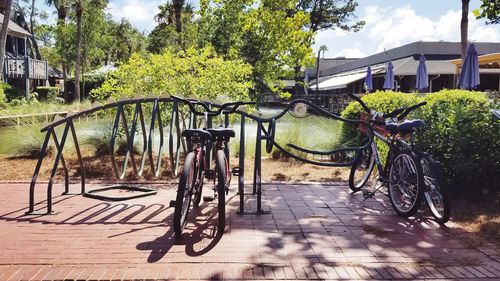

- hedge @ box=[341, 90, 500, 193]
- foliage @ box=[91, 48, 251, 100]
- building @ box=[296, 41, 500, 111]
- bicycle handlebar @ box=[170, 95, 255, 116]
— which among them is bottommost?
hedge @ box=[341, 90, 500, 193]

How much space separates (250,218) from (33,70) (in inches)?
1201

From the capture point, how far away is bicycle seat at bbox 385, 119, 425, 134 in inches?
196

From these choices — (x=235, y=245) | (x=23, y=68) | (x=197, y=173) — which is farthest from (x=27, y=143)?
(x=23, y=68)

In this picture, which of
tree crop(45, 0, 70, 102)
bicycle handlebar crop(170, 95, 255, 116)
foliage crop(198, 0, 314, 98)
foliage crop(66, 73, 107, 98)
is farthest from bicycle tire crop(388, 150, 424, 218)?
foliage crop(66, 73, 107, 98)

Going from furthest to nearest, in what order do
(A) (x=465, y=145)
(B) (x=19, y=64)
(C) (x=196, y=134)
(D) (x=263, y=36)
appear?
(B) (x=19, y=64)
(D) (x=263, y=36)
(A) (x=465, y=145)
(C) (x=196, y=134)

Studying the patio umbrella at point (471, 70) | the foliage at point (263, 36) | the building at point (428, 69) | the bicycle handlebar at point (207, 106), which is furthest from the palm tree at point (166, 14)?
the bicycle handlebar at point (207, 106)

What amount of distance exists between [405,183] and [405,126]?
624 mm

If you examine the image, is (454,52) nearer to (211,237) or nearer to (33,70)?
(33,70)

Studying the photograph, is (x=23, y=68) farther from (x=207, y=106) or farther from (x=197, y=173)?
(x=197, y=173)

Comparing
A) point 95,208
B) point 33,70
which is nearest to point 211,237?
point 95,208

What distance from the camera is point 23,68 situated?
97.2 feet

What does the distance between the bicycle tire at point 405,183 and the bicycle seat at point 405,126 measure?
260mm

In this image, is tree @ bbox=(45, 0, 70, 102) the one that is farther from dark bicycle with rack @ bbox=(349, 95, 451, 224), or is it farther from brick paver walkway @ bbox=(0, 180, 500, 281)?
dark bicycle with rack @ bbox=(349, 95, 451, 224)

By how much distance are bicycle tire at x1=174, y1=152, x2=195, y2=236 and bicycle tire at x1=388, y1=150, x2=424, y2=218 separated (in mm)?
2262
